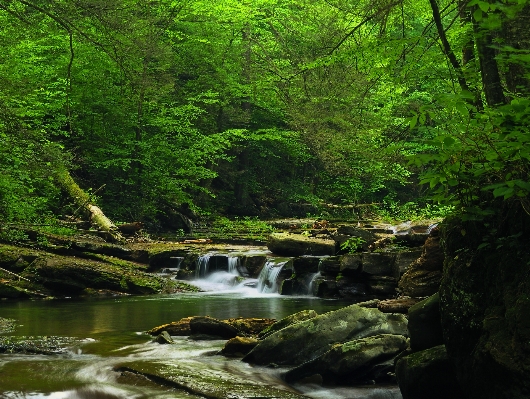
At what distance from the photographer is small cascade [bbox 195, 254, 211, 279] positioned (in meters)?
17.5

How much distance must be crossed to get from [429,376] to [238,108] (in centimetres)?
2440

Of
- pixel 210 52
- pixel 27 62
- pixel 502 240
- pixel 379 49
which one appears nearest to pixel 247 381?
pixel 502 240

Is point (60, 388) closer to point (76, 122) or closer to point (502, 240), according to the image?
point (502, 240)

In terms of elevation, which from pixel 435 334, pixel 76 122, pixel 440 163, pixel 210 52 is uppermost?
pixel 210 52

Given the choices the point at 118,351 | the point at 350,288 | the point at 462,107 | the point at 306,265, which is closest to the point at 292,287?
the point at 306,265

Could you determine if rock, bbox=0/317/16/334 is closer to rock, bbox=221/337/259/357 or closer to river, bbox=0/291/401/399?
river, bbox=0/291/401/399

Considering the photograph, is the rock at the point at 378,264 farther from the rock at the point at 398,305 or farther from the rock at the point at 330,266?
the rock at the point at 398,305

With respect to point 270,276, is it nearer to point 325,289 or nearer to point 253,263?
point 253,263

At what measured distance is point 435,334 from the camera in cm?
560

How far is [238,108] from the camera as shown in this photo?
94.0ft

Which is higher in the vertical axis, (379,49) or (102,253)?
(379,49)

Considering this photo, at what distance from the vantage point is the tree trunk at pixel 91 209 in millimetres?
18609

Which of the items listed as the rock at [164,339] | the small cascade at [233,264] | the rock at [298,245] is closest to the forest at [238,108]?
the rock at [298,245]

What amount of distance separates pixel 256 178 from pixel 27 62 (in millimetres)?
15284
